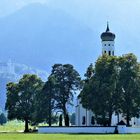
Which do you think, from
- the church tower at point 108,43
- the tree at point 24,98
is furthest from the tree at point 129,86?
the church tower at point 108,43

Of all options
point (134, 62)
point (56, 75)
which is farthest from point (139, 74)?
point (56, 75)

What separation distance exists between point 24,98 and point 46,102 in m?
7.77

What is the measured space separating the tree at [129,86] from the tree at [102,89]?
1.18m

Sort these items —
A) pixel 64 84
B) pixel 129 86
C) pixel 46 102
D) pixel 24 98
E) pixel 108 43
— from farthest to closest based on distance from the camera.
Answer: pixel 108 43 → pixel 24 98 → pixel 64 84 → pixel 46 102 → pixel 129 86

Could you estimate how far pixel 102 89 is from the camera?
8544cm

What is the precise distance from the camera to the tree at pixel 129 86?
86.4 meters

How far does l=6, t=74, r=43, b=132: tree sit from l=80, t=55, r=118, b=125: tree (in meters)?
13.5

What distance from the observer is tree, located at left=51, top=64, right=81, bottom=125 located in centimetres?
9481

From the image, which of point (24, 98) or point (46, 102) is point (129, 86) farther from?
point (24, 98)

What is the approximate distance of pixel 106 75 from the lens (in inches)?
3479

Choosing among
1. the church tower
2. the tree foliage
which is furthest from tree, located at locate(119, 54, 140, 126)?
the church tower

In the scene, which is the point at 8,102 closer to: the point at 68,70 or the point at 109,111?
the point at 68,70

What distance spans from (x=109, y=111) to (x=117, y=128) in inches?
127

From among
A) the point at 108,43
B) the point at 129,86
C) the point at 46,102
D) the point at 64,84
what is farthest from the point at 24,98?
the point at 108,43
